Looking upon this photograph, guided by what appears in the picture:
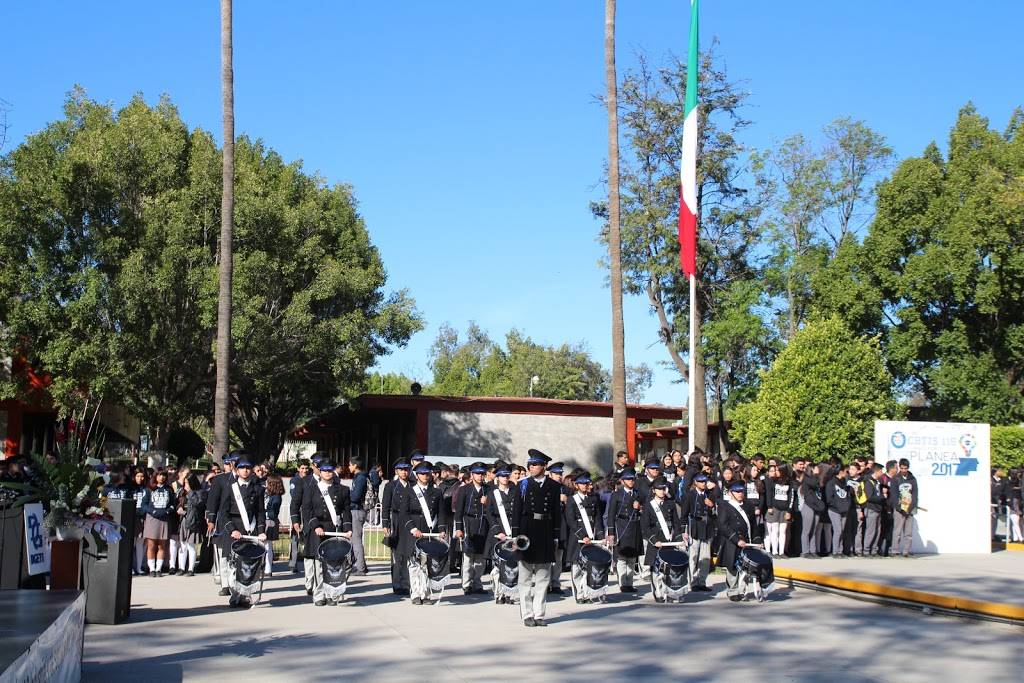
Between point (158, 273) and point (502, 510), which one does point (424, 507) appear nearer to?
point (502, 510)

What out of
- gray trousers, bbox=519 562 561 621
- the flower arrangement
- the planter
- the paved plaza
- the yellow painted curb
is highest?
the flower arrangement

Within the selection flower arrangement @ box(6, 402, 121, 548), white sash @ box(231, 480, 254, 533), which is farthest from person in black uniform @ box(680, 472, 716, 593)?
flower arrangement @ box(6, 402, 121, 548)

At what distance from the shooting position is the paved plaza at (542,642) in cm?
1018

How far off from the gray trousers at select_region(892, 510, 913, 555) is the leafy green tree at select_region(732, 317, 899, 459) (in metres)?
16.6

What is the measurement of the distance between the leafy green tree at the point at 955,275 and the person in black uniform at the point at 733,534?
28555mm

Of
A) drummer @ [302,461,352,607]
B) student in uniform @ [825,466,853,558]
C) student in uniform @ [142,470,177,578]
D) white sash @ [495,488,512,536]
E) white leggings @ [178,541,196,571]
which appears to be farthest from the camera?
student in uniform @ [825,466,853,558]

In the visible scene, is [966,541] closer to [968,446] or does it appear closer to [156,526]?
[968,446]

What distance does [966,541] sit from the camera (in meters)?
23.6

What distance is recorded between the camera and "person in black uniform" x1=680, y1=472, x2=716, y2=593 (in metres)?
16.9

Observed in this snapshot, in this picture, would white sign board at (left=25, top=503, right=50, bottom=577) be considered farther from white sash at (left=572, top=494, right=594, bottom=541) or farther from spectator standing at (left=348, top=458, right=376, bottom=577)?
white sash at (left=572, top=494, right=594, bottom=541)

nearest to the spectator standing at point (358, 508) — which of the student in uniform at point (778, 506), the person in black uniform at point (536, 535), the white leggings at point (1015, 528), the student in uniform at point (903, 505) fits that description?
the person in black uniform at point (536, 535)

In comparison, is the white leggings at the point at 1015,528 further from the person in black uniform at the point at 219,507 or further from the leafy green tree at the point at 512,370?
the leafy green tree at the point at 512,370

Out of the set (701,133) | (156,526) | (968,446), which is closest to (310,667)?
(156,526)

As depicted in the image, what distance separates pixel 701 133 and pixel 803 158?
370 inches
